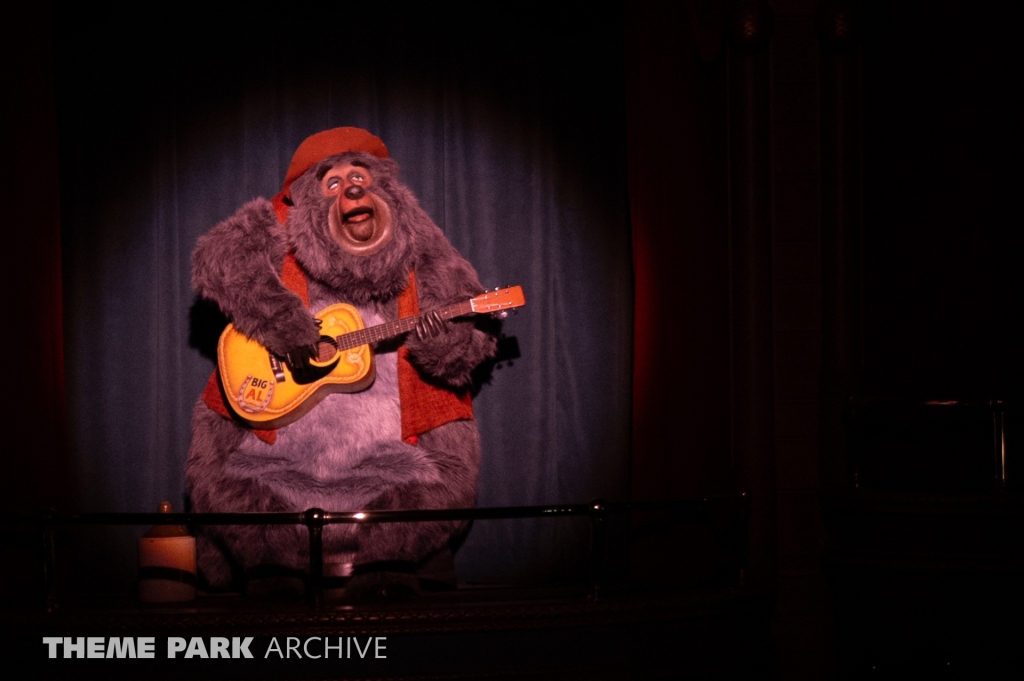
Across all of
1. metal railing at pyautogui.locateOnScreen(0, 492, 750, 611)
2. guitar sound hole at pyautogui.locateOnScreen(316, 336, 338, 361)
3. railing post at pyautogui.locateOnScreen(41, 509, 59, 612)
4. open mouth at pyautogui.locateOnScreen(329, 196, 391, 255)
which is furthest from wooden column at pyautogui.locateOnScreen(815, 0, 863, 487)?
railing post at pyautogui.locateOnScreen(41, 509, 59, 612)

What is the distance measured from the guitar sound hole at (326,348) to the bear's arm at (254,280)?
0.06 m

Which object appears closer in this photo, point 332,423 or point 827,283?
point 332,423

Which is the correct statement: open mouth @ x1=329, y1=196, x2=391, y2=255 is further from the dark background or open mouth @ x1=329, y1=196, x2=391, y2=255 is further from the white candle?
the white candle

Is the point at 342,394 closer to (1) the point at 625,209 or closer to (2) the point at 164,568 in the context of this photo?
(2) the point at 164,568

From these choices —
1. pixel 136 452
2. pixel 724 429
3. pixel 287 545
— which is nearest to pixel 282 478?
pixel 287 545

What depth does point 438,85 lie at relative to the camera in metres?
4.01

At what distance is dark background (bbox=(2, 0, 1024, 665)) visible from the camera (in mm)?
3752

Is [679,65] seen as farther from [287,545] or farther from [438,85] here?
[287,545]

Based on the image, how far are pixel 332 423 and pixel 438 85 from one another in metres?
1.54

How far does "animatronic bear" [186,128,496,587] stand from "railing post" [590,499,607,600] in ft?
1.79

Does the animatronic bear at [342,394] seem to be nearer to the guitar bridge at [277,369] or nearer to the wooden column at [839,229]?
the guitar bridge at [277,369]

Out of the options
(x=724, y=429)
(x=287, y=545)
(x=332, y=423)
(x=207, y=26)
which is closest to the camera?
(x=287, y=545)

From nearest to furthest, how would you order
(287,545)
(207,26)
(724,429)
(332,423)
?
(287,545)
(332,423)
(724,429)
(207,26)

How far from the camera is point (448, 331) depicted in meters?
3.28
